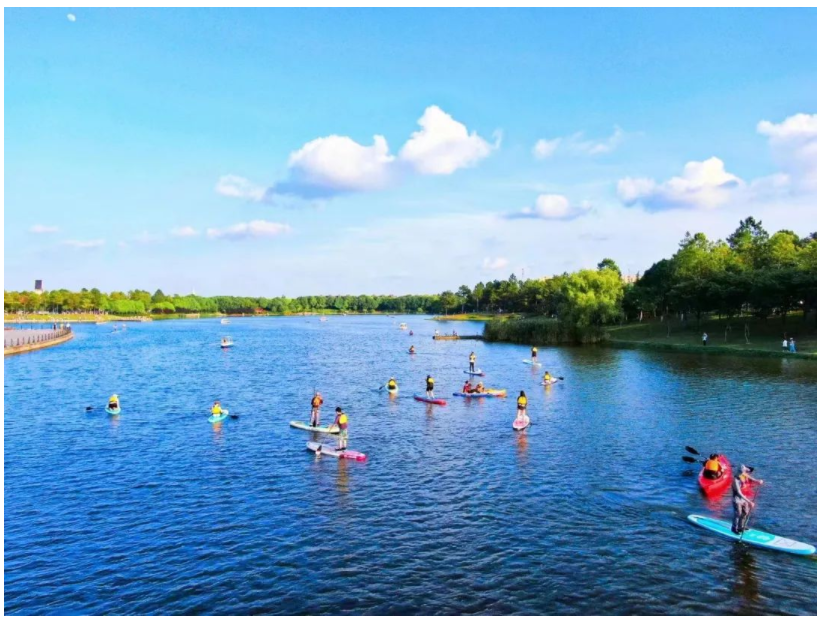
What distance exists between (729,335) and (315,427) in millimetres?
83320

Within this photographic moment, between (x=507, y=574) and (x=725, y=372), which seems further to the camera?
(x=725, y=372)

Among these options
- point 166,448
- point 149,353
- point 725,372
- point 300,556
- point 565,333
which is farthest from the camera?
point 565,333

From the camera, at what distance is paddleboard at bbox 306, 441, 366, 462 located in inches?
1315

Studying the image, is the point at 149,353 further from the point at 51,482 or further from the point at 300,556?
the point at 300,556

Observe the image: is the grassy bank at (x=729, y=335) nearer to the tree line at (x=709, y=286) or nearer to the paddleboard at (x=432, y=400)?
the tree line at (x=709, y=286)

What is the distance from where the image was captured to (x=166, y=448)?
121ft

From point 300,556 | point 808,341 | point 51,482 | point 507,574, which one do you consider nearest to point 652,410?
point 507,574

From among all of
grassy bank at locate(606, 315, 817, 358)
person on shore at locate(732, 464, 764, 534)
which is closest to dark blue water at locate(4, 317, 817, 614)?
person on shore at locate(732, 464, 764, 534)

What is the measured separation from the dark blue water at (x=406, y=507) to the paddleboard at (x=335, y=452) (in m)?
0.62

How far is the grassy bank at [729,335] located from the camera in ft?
272

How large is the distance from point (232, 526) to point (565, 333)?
9984 cm

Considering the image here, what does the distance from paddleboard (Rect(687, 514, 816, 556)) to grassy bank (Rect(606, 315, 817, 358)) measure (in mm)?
62290

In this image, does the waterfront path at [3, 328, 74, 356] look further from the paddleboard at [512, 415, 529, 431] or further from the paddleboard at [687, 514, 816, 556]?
the paddleboard at [687, 514, 816, 556]

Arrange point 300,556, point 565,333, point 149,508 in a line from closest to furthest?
point 300,556, point 149,508, point 565,333
